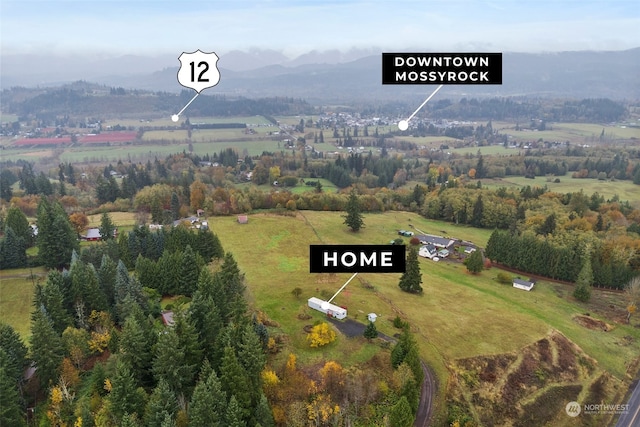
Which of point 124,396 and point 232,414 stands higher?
point 124,396

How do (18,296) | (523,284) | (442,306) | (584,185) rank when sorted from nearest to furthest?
(18,296)
(442,306)
(523,284)
(584,185)

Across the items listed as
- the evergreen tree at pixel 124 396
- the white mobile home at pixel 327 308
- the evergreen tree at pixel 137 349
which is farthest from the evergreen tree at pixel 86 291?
the white mobile home at pixel 327 308

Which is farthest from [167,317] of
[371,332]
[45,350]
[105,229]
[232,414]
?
[105,229]

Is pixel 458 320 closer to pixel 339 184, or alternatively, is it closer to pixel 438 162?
pixel 339 184

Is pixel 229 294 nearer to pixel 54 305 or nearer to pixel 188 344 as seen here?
pixel 188 344

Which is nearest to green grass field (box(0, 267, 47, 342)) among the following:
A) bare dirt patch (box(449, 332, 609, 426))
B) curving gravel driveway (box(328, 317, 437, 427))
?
curving gravel driveway (box(328, 317, 437, 427))

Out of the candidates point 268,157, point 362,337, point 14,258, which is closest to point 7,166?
point 268,157
